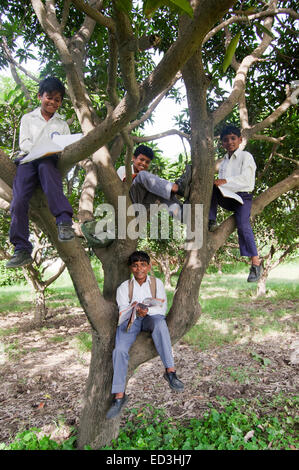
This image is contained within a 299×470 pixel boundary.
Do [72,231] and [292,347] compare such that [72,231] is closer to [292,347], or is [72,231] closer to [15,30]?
[15,30]

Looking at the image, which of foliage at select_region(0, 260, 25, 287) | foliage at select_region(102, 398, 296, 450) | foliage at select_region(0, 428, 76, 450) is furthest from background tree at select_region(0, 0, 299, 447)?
foliage at select_region(0, 260, 25, 287)

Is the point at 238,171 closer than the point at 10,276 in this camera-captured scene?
Yes

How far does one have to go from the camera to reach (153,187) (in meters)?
2.97

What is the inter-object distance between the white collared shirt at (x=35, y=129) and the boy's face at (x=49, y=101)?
0.04 meters

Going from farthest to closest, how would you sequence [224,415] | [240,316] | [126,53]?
[240,316] < [224,415] < [126,53]

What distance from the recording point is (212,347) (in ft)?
20.7

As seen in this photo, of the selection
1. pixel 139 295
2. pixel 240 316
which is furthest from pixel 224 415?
pixel 240 316

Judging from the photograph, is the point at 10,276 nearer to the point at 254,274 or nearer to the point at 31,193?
the point at 31,193

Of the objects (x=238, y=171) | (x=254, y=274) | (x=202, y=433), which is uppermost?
(x=238, y=171)

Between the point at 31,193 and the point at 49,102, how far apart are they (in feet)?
2.49

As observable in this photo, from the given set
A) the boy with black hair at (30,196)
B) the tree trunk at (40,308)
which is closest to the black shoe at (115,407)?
the boy with black hair at (30,196)

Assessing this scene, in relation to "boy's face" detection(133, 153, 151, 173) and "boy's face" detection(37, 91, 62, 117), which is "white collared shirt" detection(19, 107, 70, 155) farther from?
"boy's face" detection(133, 153, 151, 173)
